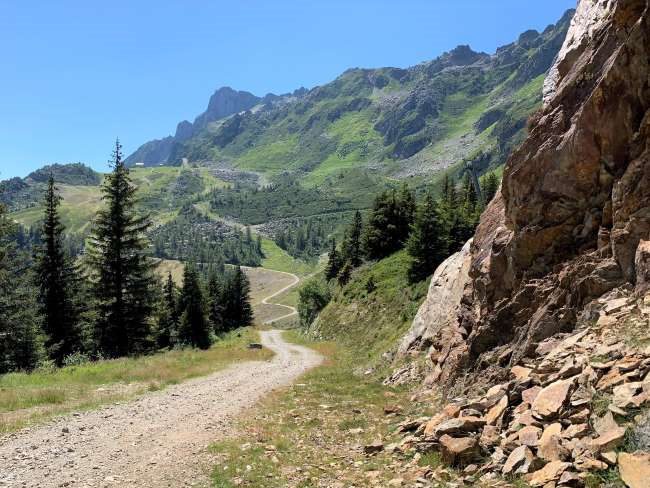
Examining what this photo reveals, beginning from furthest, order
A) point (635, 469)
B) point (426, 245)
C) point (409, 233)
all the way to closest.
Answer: point (409, 233) < point (426, 245) < point (635, 469)

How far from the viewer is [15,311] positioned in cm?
3322

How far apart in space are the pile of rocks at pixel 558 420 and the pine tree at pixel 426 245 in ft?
108

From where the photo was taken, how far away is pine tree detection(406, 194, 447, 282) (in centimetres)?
4262

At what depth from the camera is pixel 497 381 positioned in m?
11.0

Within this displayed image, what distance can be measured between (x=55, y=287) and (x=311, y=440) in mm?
32756

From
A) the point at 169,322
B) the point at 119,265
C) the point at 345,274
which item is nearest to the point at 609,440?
the point at 119,265

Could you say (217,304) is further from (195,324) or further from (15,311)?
(15,311)

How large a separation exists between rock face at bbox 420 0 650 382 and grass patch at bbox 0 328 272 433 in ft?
40.9

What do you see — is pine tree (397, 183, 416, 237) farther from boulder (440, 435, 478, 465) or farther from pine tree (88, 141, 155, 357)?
boulder (440, 435, 478, 465)

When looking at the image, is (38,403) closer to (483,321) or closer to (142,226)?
(483,321)

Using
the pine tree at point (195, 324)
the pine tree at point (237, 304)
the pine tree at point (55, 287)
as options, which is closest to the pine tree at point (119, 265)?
the pine tree at point (55, 287)

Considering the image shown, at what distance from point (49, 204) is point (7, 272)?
6.29 metres

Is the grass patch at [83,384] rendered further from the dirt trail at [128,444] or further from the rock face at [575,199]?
the rock face at [575,199]

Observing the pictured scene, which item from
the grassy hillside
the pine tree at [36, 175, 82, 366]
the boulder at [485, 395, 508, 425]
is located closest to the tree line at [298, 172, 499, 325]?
the grassy hillside
